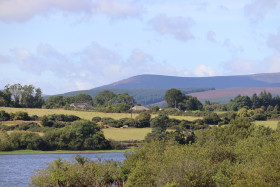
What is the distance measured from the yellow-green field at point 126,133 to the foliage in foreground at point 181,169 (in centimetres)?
5357

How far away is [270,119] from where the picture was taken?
13288 cm

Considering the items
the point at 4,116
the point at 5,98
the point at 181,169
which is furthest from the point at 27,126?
the point at 181,169

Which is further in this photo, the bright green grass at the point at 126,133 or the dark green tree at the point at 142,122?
the dark green tree at the point at 142,122

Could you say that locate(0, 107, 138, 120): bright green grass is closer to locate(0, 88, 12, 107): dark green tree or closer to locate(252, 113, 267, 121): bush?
locate(0, 88, 12, 107): dark green tree

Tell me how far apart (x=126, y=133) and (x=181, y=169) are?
2972 inches

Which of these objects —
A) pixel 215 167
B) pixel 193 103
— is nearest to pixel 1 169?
pixel 215 167

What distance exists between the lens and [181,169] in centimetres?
3700

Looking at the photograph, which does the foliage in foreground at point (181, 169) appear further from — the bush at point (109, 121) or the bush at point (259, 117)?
the bush at point (259, 117)

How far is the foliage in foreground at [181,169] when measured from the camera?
1382 inches

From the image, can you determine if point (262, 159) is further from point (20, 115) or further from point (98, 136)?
point (20, 115)

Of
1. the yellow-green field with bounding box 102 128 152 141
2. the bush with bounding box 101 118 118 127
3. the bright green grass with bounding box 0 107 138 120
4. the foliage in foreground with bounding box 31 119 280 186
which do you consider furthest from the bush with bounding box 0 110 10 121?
the foliage in foreground with bounding box 31 119 280 186

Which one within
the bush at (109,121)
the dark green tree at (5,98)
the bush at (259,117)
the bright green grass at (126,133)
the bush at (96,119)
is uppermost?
the dark green tree at (5,98)

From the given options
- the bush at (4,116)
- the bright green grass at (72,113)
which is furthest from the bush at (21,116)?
the bright green grass at (72,113)

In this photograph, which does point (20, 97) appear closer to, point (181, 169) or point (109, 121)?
Result: point (109, 121)
